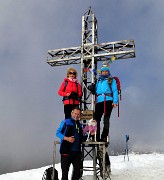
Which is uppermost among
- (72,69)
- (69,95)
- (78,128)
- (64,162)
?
(72,69)

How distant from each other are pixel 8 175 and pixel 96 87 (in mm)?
6614

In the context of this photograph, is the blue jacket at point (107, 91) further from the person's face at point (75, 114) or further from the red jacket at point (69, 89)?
the person's face at point (75, 114)

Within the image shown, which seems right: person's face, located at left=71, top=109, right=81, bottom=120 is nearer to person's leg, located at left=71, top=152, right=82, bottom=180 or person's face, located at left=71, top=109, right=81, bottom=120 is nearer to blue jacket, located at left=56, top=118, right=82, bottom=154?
blue jacket, located at left=56, top=118, right=82, bottom=154

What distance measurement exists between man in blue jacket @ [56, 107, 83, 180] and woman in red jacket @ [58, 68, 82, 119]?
1.30 m

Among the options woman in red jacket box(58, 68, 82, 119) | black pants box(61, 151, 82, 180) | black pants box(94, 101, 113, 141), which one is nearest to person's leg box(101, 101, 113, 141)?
black pants box(94, 101, 113, 141)

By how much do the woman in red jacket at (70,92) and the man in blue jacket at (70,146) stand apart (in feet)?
4.27

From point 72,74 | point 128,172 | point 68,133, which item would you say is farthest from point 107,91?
point 128,172

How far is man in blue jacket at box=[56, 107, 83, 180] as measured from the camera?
7176 mm

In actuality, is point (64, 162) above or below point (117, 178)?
above

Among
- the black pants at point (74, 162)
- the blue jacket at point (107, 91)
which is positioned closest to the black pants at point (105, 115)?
the blue jacket at point (107, 91)

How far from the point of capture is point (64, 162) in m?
7.17

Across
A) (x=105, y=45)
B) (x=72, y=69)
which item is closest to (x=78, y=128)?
(x=72, y=69)

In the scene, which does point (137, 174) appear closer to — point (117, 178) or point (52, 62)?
point (117, 178)

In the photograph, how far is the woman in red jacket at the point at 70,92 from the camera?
873 cm
